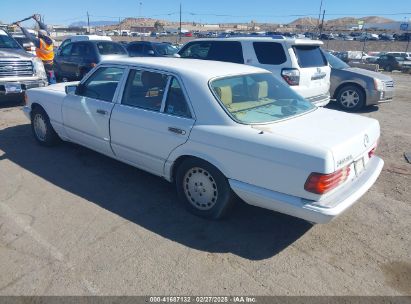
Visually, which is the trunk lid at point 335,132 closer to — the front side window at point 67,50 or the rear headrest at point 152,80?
the rear headrest at point 152,80

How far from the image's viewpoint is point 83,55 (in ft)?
36.2

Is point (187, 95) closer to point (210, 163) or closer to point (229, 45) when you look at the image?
point (210, 163)

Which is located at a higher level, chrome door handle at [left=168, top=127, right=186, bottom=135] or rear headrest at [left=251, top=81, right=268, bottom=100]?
rear headrest at [left=251, top=81, right=268, bottom=100]

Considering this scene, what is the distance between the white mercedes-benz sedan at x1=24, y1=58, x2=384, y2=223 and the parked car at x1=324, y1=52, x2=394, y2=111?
5.77m

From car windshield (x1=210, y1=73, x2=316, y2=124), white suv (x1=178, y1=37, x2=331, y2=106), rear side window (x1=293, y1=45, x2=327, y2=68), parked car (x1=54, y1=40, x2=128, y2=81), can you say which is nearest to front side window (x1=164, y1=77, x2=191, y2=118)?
car windshield (x1=210, y1=73, x2=316, y2=124)

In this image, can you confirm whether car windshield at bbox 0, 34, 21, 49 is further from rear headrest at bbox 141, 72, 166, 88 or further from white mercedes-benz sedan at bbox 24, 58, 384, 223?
rear headrest at bbox 141, 72, 166, 88

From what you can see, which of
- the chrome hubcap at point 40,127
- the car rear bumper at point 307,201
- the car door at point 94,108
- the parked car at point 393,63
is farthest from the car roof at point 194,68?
the parked car at point 393,63

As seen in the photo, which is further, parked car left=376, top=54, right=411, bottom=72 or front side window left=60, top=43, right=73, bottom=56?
parked car left=376, top=54, right=411, bottom=72

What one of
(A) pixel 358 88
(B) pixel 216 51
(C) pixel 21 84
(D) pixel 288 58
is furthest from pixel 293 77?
(C) pixel 21 84

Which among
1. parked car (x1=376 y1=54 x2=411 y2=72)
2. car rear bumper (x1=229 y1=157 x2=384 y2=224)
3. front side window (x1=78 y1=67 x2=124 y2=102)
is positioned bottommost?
parked car (x1=376 y1=54 x2=411 y2=72)

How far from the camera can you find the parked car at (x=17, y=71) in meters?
8.60

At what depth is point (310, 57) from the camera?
7.50 meters

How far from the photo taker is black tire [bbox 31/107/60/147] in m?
5.62

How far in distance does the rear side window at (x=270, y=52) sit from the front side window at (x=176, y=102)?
4073mm
